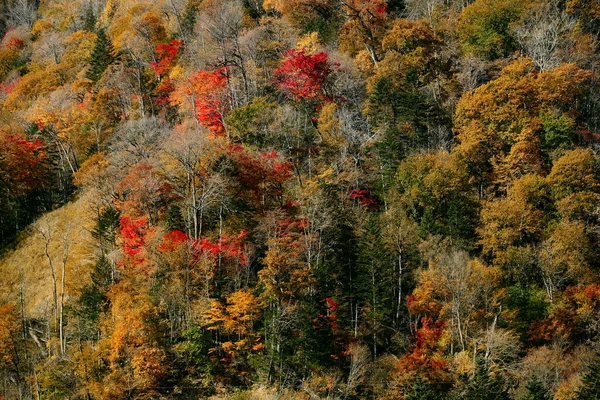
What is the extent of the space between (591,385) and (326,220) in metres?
20.9

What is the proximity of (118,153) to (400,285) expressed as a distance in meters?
28.8

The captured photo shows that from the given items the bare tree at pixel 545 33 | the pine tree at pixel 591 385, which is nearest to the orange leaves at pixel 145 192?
the pine tree at pixel 591 385

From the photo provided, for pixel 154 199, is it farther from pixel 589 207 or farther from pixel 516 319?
pixel 589 207

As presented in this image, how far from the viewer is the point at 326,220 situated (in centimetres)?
4234

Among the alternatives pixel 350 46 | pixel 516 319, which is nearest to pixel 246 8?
pixel 350 46

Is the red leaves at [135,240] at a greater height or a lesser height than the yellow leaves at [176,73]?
lesser

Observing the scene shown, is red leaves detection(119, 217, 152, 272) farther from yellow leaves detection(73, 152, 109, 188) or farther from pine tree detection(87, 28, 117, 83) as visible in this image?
pine tree detection(87, 28, 117, 83)

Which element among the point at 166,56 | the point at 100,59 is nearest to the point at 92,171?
the point at 166,56

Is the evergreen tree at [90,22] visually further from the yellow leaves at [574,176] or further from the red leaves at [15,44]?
the yellow leaves at [574,176]

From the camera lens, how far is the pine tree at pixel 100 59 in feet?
235

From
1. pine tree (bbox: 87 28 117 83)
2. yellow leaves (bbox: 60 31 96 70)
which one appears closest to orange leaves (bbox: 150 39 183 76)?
pine tree (bbox: 87 28 117 83)

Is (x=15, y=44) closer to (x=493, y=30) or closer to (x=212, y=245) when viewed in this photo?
(x=212, y=245)

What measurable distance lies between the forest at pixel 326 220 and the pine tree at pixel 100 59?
836 cm

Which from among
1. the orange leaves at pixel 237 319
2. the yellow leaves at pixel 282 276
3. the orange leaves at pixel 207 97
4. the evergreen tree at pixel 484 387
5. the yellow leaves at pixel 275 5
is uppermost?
the yellow leaves at pixel 275 5
